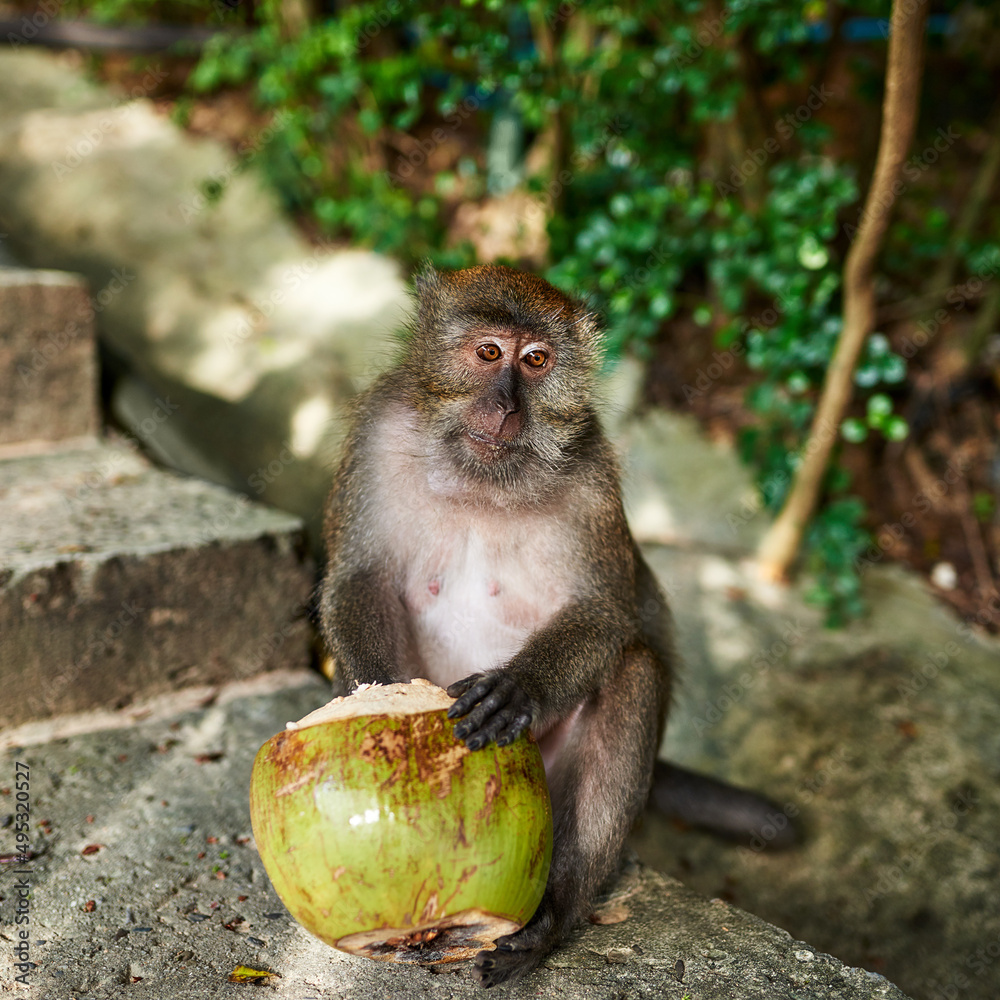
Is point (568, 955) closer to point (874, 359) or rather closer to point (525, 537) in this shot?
point (525, 537)

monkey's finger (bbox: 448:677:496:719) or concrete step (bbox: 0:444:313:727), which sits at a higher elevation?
monkey's finger (bbox: 448:677:496:719)

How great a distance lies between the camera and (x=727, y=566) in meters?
4.46

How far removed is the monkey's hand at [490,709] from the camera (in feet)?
5.15

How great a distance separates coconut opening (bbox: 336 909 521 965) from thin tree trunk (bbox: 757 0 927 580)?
264 cm

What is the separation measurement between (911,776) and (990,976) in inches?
31.5

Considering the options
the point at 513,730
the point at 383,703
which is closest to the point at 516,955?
the point at 513,730

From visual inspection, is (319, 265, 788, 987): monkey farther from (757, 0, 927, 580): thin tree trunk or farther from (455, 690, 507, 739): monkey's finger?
(757, 0, 927, 580): thin tree trunk

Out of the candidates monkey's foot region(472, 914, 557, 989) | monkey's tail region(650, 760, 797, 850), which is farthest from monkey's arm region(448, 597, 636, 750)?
monkey's tail region(650, 760, 797, 850)

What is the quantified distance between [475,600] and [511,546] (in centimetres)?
17

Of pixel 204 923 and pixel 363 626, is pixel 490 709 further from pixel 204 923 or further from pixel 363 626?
pixel 204 923

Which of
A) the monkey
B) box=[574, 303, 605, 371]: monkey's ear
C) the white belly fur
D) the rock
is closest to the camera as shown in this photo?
the monkey

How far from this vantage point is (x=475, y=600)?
2184 mm

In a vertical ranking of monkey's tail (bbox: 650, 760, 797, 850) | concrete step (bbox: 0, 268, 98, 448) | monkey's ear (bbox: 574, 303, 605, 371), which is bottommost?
monkey's tail (bbox: 650, 760, 797, 850)

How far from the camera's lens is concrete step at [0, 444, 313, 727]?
7.67 feet
